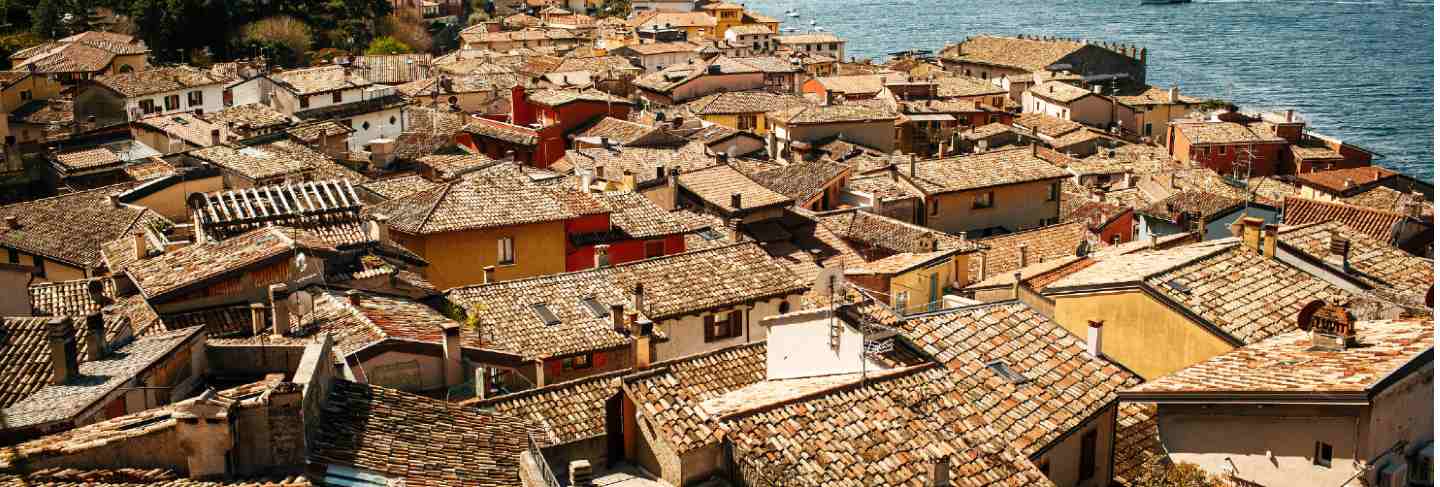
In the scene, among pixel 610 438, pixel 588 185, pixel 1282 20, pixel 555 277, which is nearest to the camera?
pixel 610 438

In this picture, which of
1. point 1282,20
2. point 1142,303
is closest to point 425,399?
point 1142,303

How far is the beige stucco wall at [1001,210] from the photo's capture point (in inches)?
1395

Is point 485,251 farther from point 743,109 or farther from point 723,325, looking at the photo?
point 743,109

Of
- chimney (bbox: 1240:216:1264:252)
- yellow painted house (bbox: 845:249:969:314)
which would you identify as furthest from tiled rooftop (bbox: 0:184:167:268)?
chimney (bbox: 1240:216:1264:252)

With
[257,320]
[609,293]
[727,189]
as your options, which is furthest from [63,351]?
[727,189]

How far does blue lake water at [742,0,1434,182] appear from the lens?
74375 millimetres

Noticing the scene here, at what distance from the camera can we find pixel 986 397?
14.2 m

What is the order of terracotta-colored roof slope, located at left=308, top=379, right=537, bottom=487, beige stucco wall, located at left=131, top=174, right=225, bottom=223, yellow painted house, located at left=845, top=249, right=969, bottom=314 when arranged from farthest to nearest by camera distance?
beige stucco wall, located at left=131, top=174, right=225, bottom=223 → yellow painted house, located at left=845, top=249, right=969, bottom=314 → terracotta-colored roof slope, located at left=308, top=379, right=537, bottom=487

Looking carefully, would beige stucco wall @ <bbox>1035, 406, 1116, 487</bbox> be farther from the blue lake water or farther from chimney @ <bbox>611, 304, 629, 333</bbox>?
the blue lake water

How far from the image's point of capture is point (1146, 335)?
55.2ft

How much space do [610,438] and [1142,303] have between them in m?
7.17

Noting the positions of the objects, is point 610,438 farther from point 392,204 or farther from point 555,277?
point 392,204

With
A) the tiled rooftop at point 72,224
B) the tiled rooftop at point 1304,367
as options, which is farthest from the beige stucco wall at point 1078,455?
the tiled rooftop at point 72,224

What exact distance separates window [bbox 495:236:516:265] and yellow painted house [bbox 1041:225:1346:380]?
10.3 metres
